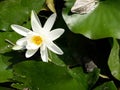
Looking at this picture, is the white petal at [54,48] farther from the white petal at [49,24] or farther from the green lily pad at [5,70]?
the green lily pad at [5,70]

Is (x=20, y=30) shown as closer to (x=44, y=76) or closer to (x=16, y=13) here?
(x=16, y=13)

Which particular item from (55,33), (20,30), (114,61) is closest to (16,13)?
(20,30)

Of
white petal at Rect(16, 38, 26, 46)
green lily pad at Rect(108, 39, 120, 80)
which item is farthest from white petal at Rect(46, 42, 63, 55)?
green lily pad at Rect(108, 39, 120, 80)

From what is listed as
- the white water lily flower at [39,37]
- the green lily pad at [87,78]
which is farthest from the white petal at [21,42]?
the green lily pad at [87,78]

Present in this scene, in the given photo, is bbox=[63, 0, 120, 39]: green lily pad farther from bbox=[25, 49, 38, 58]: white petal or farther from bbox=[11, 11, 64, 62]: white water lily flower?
bbox=[25, 49, 38, 58]: white petal

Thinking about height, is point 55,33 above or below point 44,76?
above

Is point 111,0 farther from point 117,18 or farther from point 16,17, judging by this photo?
point 16,17

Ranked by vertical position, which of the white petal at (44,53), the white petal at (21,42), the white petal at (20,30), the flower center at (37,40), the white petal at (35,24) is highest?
the white petal at (35,24)

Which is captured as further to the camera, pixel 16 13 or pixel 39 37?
pixel 16 13
